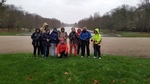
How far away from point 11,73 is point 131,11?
325 feet

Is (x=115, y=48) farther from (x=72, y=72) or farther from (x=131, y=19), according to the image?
(x=131, y=19)

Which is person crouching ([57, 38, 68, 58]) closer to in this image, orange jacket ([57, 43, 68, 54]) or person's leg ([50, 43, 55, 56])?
orange jacket ([57, 43, 68, 54])

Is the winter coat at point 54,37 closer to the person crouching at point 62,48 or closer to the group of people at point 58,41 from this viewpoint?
the group of people at point 58,41

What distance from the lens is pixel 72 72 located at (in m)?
10.8

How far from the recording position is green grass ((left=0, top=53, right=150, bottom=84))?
10062mm

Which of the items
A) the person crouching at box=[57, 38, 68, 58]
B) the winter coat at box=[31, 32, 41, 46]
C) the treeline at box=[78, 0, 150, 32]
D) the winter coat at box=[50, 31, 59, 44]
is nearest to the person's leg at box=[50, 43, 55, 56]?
the winter coat at box=[50, 31, 59, 44]

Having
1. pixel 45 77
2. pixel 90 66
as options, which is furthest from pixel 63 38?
pixel 45 77

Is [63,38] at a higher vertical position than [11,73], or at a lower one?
higher

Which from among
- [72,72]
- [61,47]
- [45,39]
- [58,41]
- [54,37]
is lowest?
[72,72]

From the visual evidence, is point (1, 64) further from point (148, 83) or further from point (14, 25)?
point (14, 25)

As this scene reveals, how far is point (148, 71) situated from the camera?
11.3 meters

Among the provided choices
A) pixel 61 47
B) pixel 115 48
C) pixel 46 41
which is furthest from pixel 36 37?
pixel 115 48

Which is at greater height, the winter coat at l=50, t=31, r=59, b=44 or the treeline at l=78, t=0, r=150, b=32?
the treeline at l=78, t=0, r=150, b=32

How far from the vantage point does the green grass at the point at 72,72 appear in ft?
33.0
